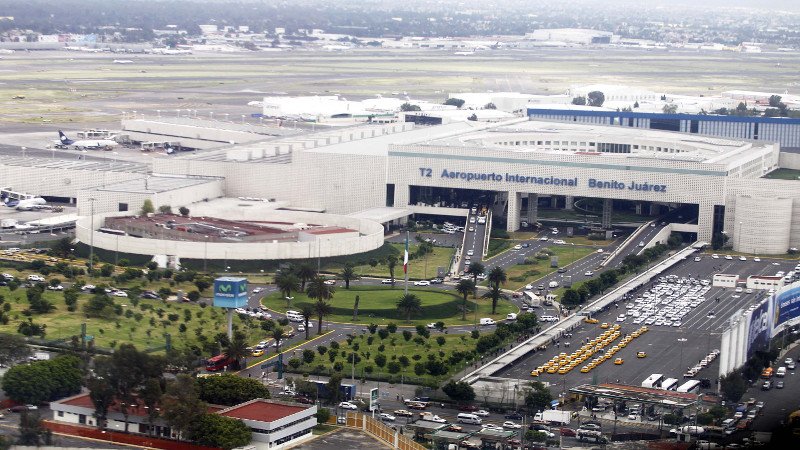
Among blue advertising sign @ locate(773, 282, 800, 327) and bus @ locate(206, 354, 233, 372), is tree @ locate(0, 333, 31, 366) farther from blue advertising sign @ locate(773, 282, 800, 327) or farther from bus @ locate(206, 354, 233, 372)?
blue advertising sign @ locate(773, 282, 800, 327)

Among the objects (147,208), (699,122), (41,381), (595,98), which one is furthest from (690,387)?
(595,98)

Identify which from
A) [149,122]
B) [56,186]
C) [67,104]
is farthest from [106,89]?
[56,186]

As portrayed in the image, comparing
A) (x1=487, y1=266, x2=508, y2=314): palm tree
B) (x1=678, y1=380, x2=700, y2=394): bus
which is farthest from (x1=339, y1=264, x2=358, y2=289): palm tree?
(x1=678, y1=380, x2=700, y2=394): bus

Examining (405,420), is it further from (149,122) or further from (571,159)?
(149,122)

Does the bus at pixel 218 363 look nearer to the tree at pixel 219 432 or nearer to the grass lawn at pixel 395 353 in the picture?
the grass lawn at pixel 395 353

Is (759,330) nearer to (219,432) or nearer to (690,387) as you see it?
(690,387)
